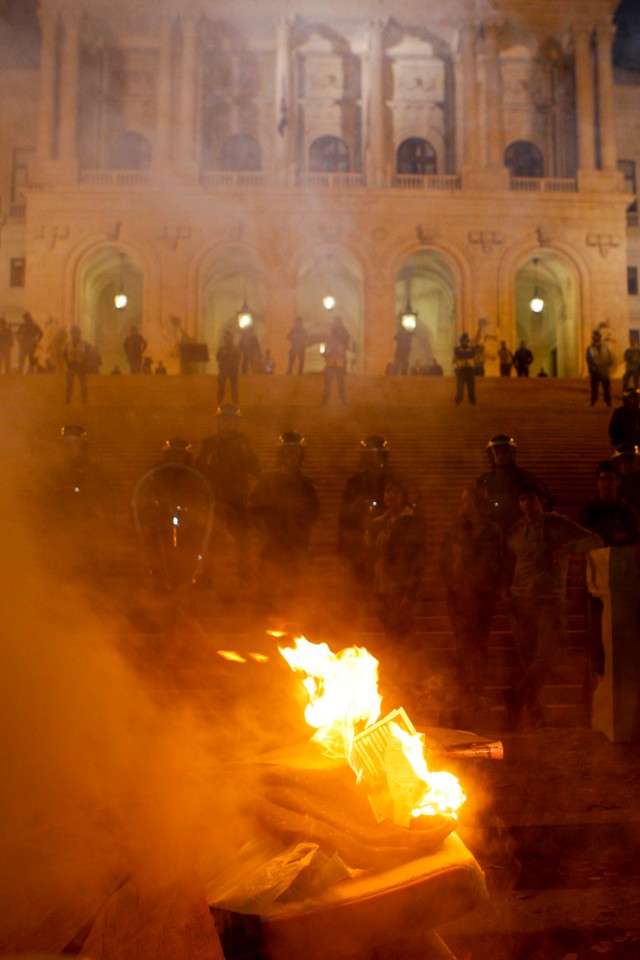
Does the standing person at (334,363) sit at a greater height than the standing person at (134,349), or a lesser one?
lesser

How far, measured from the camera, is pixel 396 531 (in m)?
6.33

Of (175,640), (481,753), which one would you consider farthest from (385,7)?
(481,753)

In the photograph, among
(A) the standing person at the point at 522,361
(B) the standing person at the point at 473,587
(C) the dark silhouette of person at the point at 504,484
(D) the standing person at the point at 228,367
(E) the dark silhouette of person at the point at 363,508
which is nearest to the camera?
(B) the standing person at the point at 473,587

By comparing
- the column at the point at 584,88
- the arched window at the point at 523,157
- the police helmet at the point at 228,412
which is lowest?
the police helmet at the point at 228,412

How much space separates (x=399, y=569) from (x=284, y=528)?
4.67ft

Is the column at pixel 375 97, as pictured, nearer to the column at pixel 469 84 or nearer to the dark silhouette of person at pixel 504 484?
the column at pixel 469 84

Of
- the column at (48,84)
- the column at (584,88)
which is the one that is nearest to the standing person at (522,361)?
the column at (584,88)

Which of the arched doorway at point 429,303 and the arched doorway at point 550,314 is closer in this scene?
the arched doorway at point 550,314

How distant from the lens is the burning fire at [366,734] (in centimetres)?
300

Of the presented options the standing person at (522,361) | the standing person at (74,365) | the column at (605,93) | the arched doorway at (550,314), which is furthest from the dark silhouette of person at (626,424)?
the column at (605,93)

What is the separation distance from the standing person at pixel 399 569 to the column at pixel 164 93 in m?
28.9

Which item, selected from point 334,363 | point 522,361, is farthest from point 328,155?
point 334,363

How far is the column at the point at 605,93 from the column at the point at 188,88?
1638 centimetres

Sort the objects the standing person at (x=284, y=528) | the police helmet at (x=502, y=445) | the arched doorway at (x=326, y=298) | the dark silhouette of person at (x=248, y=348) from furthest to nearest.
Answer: the arched doorway at (x=326, y=298) → the dark silhouette of person at (x=248, y=348) → the police helmet at (x=502, y=445) → the standing person at (x=284, y=528)
